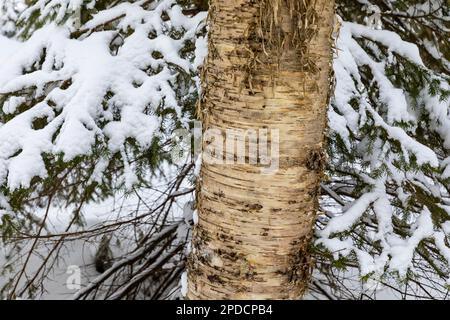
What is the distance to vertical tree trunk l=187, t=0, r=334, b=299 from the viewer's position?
1.82 metres

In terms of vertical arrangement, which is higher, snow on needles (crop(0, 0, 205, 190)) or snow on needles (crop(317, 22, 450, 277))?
snow on needles (crop(0, 0, 205, 190))

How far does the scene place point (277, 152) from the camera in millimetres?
1888

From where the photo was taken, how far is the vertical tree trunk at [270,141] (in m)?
1.82

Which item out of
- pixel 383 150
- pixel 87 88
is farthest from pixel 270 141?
pixel 87 88

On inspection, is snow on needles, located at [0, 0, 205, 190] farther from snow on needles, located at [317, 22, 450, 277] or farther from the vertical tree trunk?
snow on needles, located at [317, 22, 450, 277]

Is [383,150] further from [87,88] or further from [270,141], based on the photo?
[87,88]

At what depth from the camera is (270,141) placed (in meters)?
1.87

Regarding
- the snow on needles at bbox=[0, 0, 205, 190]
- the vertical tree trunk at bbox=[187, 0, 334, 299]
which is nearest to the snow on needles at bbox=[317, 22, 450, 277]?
the vertical tree trunk at bbox=[187, 0, 334, 299]

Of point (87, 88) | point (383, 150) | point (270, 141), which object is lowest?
point (383, 150)

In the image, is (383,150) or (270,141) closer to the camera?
(270,141)
